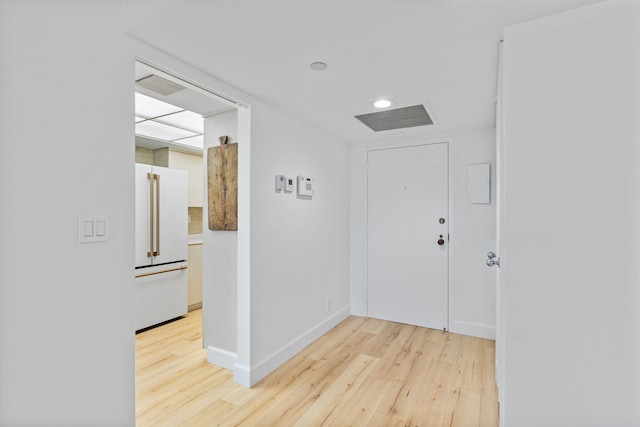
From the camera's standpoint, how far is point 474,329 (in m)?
3.25

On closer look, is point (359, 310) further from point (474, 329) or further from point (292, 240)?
point (292, 240)

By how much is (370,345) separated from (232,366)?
4.17ft

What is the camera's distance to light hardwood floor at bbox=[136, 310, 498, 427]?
1979mm

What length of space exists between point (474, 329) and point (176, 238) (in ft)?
11.2

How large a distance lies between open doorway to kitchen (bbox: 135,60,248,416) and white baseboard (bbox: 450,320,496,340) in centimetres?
222

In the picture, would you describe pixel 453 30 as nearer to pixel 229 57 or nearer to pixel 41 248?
pixel 229 57

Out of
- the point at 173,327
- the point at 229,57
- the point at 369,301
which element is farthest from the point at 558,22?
the point at 173,327

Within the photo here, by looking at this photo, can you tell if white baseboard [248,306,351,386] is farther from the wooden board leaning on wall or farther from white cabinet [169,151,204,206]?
white cabinet [169,151,204,206]

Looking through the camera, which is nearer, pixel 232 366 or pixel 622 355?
pixel 622 355

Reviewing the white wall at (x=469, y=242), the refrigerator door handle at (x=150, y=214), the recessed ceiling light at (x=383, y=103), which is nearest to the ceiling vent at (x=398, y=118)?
the recessed ceiling light at (x=383, y=103)

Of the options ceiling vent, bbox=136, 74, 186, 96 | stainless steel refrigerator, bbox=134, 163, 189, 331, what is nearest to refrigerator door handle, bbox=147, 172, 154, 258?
stainless steel refrigerator, bbox=134, 163, 189, 331

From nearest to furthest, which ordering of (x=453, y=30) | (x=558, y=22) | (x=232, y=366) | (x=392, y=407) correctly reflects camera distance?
(x=558, y=22), (x=453, y=30), (x=392, y=407), (x=232, y=366)

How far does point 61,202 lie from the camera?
1.32m

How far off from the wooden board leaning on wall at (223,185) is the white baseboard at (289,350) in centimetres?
107
